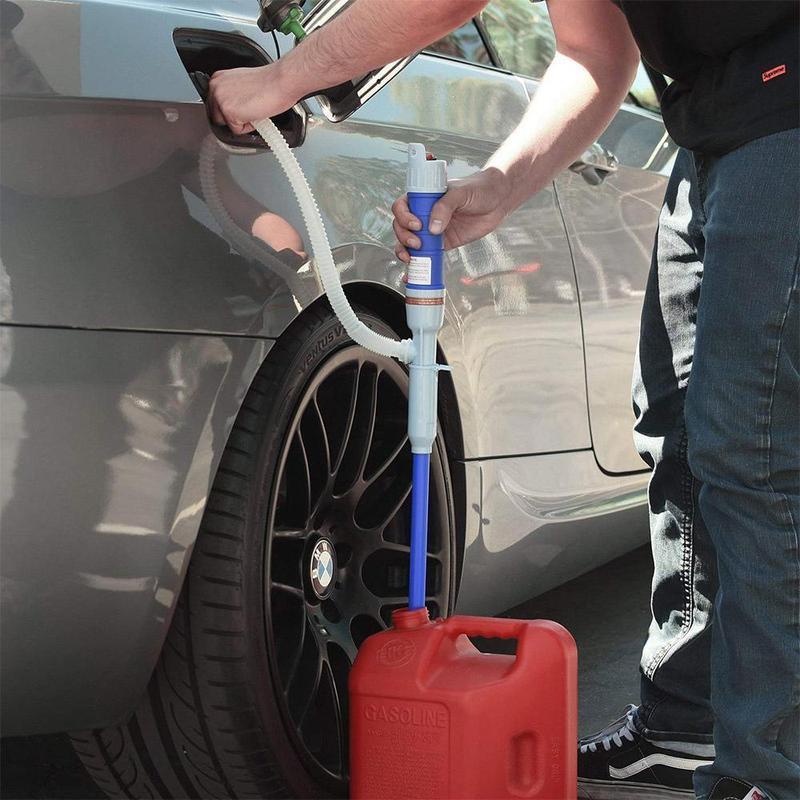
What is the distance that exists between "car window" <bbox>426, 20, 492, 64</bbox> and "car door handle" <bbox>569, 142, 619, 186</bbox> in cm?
30

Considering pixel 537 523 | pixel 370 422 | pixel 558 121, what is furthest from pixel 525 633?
pixel 558 121

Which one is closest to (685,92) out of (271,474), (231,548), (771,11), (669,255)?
(771,11)

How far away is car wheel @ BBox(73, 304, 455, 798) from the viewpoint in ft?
5.69

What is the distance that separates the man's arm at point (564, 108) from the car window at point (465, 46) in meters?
0.42

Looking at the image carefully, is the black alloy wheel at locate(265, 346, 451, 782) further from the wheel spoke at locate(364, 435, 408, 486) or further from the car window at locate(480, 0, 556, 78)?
the car window at locate(480, 0, 556, 78)

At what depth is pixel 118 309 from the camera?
1529mm

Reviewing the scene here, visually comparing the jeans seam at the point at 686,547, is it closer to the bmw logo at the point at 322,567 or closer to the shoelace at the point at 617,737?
the shoelace at the point at 617,737

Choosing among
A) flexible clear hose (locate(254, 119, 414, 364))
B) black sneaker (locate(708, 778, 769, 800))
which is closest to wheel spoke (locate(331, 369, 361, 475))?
flexible clear hose (locate(254, 119, 414, 364))

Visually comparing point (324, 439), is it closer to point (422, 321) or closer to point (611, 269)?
point (422, 321)

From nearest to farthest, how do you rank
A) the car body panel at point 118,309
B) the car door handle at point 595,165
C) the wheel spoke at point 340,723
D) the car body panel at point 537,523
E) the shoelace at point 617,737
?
1. the car body panel at point 118,309
2. the wheel spoke at point 340,723
3. the shoelace at point 617,737
4. the car body panel at point 537,523
5. the car door handle at point 595,165

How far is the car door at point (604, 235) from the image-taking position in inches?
103

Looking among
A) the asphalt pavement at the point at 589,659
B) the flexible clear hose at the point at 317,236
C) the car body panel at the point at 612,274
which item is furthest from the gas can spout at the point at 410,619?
the car body panel at the point at 612,274

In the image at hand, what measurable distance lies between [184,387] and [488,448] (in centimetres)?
82

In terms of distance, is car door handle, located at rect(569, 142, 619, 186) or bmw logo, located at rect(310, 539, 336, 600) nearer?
bmw logo, located at rect(310, 539, 336, 600)
